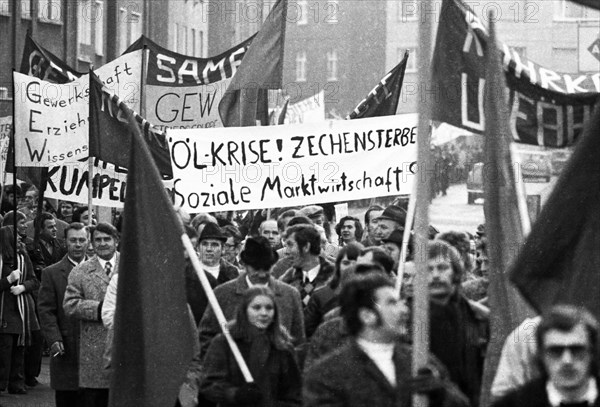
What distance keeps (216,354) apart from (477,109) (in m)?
1.80

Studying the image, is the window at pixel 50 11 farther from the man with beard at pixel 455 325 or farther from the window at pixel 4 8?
the man with beard at pixel 455 325

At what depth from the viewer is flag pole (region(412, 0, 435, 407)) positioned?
6703mm

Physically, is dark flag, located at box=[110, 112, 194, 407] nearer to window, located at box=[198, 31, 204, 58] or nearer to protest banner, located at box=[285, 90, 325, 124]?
protest banner, located at box=[285, 90, 325, 124]

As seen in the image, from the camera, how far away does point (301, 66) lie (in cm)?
8862

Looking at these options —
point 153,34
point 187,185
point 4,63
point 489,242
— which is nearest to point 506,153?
point 489,242

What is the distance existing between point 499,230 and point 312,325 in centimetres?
250

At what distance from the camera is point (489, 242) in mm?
7887

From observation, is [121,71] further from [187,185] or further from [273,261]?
[273,261]

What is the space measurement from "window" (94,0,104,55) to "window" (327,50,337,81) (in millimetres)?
40709

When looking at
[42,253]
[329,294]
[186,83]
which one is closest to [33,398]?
[42,253]

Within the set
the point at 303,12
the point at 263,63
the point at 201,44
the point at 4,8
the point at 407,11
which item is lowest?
the point at 263,63

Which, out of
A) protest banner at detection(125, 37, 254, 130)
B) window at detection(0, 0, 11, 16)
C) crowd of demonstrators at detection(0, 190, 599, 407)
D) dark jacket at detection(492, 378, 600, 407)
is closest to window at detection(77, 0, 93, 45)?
window at detection(0, 0, 11, 16)

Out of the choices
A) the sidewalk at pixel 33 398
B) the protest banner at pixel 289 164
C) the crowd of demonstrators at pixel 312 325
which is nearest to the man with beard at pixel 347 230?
the crowd of demonstrators at pixel 312 325

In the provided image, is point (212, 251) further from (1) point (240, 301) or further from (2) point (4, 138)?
(2) point (4, 138)
